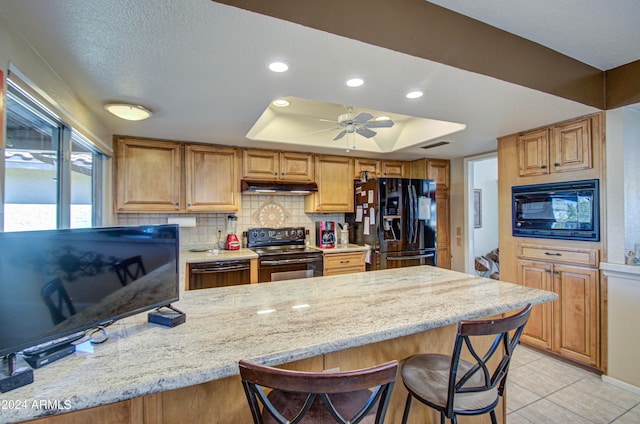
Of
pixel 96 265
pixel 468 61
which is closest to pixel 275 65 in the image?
pixel 468 61

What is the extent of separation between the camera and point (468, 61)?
171 centimetres

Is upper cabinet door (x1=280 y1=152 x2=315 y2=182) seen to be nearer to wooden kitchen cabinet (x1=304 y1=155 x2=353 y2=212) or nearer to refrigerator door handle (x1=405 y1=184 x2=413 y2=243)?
wooden kitchen cabinet (x1=304 y1=155 x2=353 y2=212)

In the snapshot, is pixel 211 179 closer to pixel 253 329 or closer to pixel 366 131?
pixel 366 131

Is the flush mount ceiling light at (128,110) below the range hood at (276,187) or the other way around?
the other way around

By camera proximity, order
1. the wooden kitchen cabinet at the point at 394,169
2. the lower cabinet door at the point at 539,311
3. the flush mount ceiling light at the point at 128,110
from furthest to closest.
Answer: the wooden kitchen cabinet at the point at 394,169 < the lower cabinet door at the point at 539,311 < the flush mount ceiling light at the point at 128,110

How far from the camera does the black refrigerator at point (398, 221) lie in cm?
384

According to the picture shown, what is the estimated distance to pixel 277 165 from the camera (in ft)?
12.5

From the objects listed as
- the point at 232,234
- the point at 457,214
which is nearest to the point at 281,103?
the point at 232,234

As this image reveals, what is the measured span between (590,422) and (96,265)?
3.02m

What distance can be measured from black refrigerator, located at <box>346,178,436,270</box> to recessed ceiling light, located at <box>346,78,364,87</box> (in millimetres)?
2015

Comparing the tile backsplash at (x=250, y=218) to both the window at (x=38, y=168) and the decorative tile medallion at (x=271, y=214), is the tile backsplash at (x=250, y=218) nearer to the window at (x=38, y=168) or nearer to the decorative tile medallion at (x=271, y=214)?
the decorative tile medallion at (x=271, y=214)

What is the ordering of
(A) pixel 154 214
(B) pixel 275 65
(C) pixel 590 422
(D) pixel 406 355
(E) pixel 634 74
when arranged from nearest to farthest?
(D) pixel 406 355, (B) pixel 275 65, (C) pixel 590 422, (E) pixel 634 74, (A) pixel 154 214

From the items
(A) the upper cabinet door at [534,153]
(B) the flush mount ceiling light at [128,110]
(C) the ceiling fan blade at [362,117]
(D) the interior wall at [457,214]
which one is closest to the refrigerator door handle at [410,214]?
(D) the interior wall at [457,214]

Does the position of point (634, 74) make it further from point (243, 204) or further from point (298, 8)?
point (243, 204)
